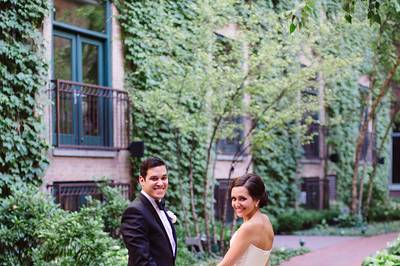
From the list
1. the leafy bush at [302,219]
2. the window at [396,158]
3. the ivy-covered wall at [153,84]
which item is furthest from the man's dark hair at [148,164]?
the window at [396,158]

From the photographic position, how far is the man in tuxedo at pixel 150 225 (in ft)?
13.9

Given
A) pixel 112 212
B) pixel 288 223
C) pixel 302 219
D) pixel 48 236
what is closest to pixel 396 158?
pixel 302 219

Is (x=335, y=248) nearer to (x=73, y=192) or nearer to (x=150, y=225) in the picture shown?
(x=73, y=192)

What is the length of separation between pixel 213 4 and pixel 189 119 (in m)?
1.99

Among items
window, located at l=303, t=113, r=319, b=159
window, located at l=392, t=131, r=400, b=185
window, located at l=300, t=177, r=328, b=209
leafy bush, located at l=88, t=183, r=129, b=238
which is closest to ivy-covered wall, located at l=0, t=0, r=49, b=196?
leafy bush, located at l=88, t=183, r=129, b=238

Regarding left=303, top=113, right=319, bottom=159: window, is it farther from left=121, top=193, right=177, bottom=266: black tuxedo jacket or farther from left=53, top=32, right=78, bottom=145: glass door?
left=121, top=193, right=177, bottom=266: black tuxedo jacket

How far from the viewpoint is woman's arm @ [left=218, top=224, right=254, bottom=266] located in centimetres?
409

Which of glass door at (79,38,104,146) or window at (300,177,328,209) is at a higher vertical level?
glass door at (79,38,104,146)

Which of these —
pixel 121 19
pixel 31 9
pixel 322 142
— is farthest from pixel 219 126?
pixel 322 142

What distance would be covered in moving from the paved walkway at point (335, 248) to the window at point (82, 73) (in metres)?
4.36

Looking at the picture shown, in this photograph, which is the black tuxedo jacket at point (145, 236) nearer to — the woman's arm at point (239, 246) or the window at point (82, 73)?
the woman's arm at point (239, 246)

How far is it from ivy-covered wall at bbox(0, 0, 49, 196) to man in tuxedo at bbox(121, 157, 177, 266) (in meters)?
6.26

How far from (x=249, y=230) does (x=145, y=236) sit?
67cm

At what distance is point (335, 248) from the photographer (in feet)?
46.3
